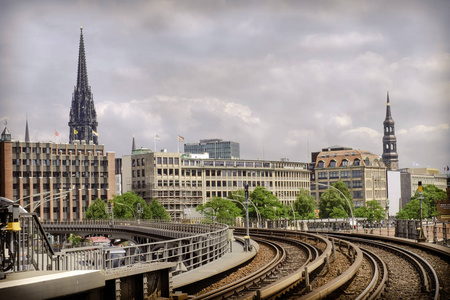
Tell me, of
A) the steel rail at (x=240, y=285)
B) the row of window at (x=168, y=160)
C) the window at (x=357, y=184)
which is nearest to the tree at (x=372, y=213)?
the row of window at (x=168, y=160)

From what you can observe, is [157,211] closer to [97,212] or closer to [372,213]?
[97,212]

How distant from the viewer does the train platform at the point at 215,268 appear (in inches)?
905

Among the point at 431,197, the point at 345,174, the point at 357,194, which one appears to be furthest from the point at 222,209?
Result: the point at 345,174

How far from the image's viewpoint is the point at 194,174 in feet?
572

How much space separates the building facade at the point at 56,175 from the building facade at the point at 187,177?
8764 millimetres

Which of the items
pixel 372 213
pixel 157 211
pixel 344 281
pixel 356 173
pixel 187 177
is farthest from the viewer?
pixel 356 173

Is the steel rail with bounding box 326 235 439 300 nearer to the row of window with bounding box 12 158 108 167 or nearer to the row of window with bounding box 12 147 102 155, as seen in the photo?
the row of window with bounding box 12 158 108 167

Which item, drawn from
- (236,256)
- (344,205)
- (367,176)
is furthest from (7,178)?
(236,256)

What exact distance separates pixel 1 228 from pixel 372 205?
128410 mm

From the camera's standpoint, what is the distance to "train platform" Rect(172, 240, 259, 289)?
75.4ft

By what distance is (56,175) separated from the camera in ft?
538

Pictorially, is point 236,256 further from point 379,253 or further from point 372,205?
point 372,205

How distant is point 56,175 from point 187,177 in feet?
109

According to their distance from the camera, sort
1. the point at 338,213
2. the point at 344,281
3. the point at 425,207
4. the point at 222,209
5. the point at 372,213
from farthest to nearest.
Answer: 1. the point at 425,207
2. the point at 338,213
3. the point at 372,213
4. the point at 222,209
5. the point at 344,281
